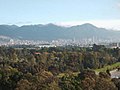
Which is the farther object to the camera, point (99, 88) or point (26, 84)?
point (26, 84)

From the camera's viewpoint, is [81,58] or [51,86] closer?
[51,86]

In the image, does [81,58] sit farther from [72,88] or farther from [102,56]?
[72,88]

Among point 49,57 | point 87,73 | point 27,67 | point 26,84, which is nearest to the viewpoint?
point 26,84

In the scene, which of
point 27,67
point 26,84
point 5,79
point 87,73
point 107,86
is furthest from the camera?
point 27,67

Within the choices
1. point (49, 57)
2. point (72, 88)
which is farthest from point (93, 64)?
point (72, 88)

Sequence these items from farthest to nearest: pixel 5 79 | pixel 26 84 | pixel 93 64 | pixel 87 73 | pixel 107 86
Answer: pixel 93 64, pixel 5 79, pixel 87 73, pixel 26 84, pixel 107 86

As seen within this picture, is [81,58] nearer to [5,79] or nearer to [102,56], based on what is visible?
[102,56]

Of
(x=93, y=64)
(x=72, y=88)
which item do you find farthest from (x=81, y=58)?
(x=72, y=88)

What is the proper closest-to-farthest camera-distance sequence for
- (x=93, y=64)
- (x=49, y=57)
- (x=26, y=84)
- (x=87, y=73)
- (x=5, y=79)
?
(x=26, y=84) < (x=87, y=73) < (x=5, y=79) < (x=93, y=64) < (x=49, y=57)
